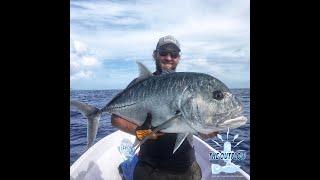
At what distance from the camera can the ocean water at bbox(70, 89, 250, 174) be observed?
3219 mm

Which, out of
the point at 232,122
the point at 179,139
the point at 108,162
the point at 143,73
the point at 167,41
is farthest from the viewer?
the point at 108,162

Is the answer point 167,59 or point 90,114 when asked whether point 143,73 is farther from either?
point 90,114

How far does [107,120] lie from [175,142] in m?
0.68

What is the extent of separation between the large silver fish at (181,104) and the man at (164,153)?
173mm

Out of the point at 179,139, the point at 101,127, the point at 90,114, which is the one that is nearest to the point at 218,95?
the point at 179,139

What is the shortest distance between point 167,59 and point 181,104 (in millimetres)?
527

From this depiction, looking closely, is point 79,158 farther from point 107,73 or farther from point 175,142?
point 175,142

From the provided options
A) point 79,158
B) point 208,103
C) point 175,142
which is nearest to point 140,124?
point 175,142

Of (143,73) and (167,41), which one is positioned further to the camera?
(167,41)

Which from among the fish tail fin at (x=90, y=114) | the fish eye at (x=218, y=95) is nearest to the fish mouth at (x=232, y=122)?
the fish eye at (x=218, y=95)

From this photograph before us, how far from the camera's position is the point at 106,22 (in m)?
3.47

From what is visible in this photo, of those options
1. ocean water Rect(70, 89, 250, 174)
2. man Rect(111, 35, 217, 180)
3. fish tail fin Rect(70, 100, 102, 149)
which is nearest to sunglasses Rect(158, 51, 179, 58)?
man Rect(111, 35, 217, 180)

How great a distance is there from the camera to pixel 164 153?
2947mm

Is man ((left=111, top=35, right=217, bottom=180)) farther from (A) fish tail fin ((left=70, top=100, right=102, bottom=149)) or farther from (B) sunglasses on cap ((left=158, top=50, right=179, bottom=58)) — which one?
(A) fish tail fin ((left=70, top=100, right=102, bottom=149))
